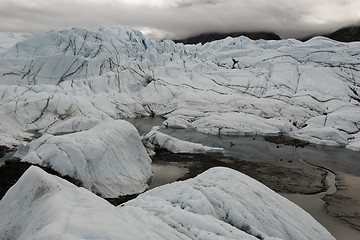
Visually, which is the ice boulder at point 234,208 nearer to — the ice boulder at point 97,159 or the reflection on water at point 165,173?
the ice boulder at point 97,159

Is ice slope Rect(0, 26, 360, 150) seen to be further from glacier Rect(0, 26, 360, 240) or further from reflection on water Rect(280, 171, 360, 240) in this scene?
reflection on water Rect(280, 171, 360, 240)

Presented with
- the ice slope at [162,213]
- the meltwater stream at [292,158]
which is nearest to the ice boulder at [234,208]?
the ice slope at [162,213]

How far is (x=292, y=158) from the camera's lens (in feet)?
107

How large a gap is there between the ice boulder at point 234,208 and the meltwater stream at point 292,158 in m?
4.32

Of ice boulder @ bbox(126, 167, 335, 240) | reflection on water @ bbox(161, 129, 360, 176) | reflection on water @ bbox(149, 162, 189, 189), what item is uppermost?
ice boulder @ bbox(126, 167, 335, 240)

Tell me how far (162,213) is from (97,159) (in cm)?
969

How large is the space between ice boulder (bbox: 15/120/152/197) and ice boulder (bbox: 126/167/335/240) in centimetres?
566

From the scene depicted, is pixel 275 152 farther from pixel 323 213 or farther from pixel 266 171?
pixel 323 213

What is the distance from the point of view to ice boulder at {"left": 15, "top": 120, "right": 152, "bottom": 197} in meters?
18.4

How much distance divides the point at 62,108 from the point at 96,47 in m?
40.4

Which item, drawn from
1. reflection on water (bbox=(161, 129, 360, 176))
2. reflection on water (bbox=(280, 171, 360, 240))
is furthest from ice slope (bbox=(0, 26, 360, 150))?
reflection on water (bbox=(280, 171, 360, 240))

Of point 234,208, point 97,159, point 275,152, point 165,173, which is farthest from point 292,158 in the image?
point 234,208

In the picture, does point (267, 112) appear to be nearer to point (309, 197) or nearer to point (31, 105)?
point (309, 197)

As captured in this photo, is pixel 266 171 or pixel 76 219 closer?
pixel 76 219
